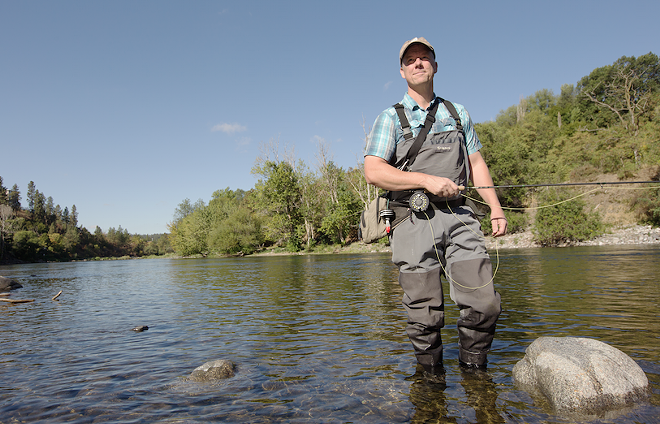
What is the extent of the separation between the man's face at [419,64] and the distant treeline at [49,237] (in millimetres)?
94326

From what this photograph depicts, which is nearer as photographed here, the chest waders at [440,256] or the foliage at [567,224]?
the chest waders at [440,256]

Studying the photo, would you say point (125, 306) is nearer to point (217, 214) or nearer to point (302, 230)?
point (302, 230)

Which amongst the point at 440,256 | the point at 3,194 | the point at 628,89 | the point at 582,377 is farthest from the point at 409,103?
the point at 3,194

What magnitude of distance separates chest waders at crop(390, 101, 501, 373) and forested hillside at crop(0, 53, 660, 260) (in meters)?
29.6

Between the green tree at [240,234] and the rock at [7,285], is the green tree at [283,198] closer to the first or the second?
the green tree at [240,234]

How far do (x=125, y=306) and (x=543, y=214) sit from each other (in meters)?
33.1

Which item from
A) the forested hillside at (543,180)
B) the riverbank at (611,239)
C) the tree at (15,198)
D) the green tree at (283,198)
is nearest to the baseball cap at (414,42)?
the riverbank at (611,239)

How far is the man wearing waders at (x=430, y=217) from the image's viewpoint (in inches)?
129

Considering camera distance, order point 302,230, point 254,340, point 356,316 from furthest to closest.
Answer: point 302,230
point 356,316
point 254,340

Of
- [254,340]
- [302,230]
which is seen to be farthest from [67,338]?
[302,230]

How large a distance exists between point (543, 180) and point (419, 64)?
49.1m

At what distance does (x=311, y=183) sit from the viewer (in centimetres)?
5559

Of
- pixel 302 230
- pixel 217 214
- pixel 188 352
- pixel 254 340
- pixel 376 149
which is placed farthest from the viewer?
pixel 217 214

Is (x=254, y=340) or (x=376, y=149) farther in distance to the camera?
(x=254, y=340)
